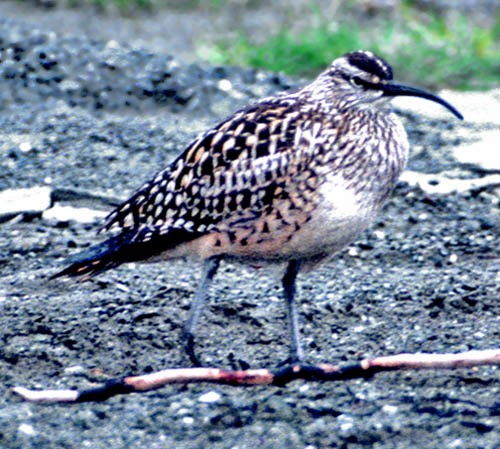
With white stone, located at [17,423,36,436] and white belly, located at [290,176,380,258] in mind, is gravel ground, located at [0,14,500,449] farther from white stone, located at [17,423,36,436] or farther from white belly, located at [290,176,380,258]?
white belly, located at [290,176,380,258]

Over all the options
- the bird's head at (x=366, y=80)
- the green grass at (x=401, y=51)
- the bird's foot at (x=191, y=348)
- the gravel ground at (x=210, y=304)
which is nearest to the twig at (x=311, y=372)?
the gravel ground at (x=210, y=304)

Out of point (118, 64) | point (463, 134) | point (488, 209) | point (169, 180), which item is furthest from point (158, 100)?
point (169, 180)

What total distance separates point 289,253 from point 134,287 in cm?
118

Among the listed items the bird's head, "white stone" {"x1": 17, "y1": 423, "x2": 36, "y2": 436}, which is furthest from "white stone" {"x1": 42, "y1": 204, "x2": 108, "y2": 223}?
"white stone" {"x1": 17, "y1": 423, "x2": 36, "y2": 436}

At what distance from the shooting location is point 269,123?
4691 millimetres

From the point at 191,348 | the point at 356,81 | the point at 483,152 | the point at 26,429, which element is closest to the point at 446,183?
the point at 483,152

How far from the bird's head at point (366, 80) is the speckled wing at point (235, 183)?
224 millimetres

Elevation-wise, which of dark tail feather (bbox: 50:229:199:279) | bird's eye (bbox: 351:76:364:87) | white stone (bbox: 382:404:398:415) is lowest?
white stone (bbox: 382:404:398:415)

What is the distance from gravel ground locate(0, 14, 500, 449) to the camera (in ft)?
13.6

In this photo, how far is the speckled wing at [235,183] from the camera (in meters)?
4.54

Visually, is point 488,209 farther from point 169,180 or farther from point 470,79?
point 470,79

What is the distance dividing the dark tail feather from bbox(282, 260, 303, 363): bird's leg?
449mm

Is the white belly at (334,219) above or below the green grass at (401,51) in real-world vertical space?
above

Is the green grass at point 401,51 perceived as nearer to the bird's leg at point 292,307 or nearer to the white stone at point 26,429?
the bird's leg at point 292,307
